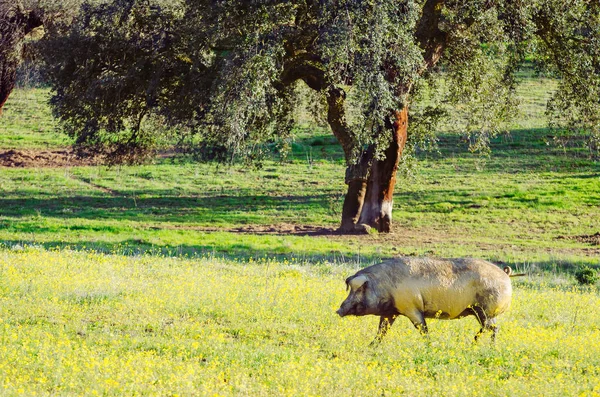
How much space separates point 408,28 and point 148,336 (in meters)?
13.6

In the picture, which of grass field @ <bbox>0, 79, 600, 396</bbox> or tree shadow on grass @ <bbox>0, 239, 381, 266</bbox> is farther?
tree shadow on grass @ <bbox>0, 239, 381, 266</bbox>

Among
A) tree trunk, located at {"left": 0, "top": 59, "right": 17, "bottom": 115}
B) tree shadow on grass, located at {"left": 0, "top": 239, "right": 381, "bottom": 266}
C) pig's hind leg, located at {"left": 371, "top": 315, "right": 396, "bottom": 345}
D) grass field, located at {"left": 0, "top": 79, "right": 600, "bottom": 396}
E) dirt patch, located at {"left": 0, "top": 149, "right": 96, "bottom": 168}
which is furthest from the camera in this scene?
dirt patch, located at {"left": 0, "top": 149, "right": 96, "bottom": 168}

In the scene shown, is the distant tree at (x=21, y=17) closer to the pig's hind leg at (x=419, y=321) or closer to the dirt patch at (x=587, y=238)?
the dirt patch at (x=587, y=238)

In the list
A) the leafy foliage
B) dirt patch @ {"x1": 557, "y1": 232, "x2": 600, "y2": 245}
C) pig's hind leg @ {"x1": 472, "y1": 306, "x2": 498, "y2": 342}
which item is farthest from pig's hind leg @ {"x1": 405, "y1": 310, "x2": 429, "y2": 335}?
dirt patch @ {"x1": 557, "y1": 232, "x2": 600, "y2": 245}

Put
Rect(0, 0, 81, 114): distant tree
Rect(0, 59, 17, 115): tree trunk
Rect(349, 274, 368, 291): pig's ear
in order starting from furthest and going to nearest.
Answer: Rect(0, 59, 17, 115): tree trunk < Rect(0, 0, 81, 114): distant tree < Rect(349, 274, 368, 291): pig's ear

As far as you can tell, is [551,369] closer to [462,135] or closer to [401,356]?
[401,356]

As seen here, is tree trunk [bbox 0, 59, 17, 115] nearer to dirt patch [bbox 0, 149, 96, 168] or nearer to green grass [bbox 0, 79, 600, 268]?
green grass [bbox 0, 79, 600, 268]

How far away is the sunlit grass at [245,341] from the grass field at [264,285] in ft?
0.12

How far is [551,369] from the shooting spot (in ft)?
35.9

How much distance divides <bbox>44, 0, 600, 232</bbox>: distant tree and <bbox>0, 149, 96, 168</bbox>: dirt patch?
14035 mm

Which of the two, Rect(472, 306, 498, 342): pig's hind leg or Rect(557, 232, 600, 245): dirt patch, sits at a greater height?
Rect(472, 306, 498, 342): pig's hind leg

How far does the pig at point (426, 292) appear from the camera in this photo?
1142cm

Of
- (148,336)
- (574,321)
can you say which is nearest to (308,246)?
(574,321)

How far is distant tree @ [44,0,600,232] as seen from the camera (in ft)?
73.9
